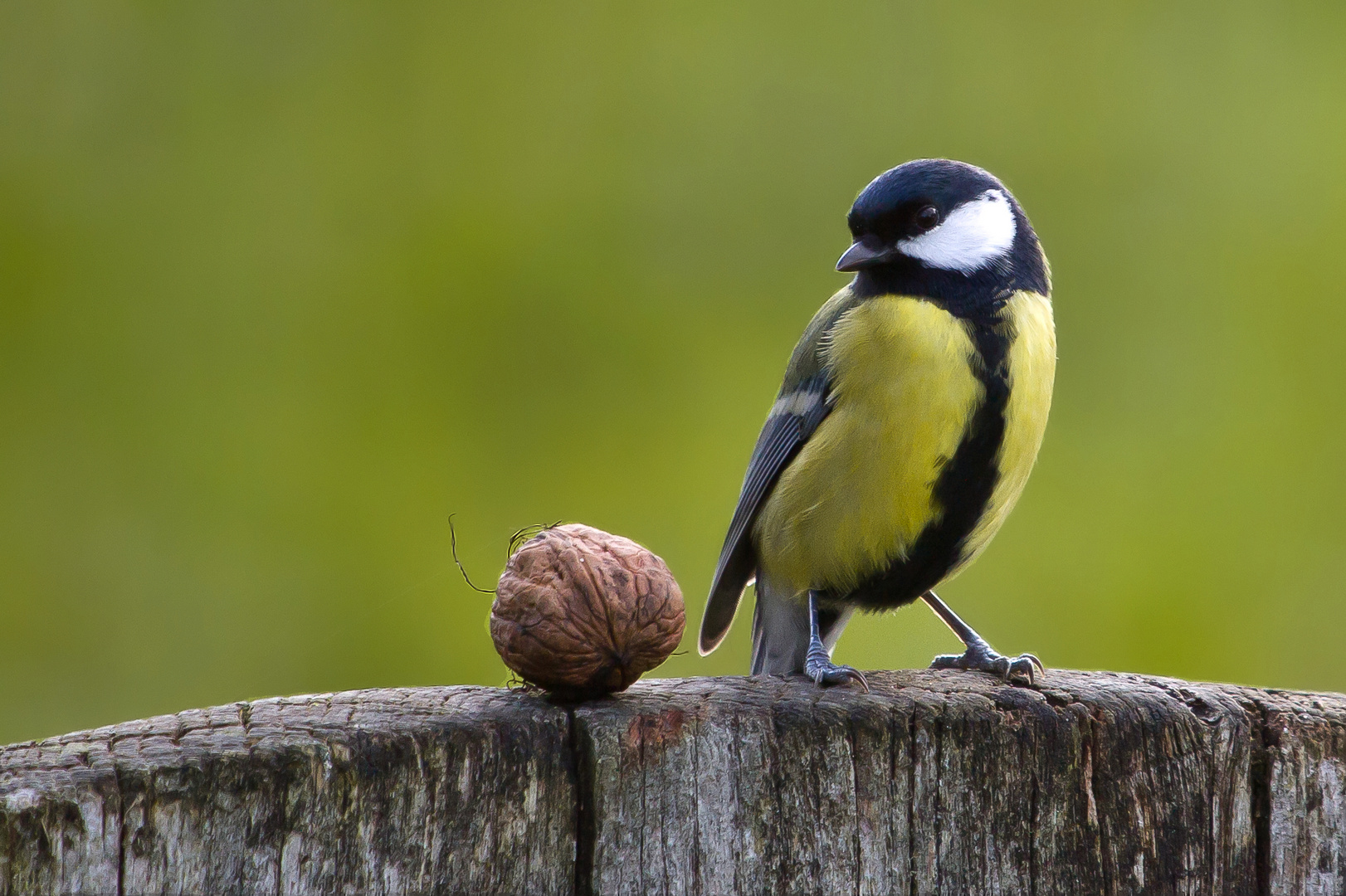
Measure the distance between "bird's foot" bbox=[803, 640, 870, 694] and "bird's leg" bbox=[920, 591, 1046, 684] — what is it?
0.21 metres

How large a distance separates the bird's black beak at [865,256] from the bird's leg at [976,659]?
72cm

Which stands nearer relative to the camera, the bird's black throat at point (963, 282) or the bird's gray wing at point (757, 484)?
the bird's black throat at point (963, 282)

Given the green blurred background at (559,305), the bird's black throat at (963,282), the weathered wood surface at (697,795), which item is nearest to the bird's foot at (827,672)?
the weathered wood surface at (697,795)

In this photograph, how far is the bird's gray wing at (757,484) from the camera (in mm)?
2338

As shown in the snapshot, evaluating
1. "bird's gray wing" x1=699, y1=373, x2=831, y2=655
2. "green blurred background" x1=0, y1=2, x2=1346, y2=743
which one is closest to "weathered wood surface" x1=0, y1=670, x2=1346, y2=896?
"bird's gray wing" x1=699, y1=373, x2=831, y2=655

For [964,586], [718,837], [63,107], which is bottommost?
[718,837]

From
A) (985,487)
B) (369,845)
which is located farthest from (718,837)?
(985,487)

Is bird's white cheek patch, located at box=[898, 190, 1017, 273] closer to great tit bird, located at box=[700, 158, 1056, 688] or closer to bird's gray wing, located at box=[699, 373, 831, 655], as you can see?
great tit bird, located at box=[700, 158, 1056, 688]

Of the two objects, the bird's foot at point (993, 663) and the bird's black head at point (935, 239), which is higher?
the bird's black head at point (935, 239)

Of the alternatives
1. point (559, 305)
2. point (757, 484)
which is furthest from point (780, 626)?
point (559, 305)

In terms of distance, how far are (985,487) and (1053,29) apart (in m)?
2.54

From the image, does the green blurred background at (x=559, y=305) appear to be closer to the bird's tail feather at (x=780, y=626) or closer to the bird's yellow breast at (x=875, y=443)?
the bird's tail feather at (x=780, y=626)

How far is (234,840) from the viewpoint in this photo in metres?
1.31

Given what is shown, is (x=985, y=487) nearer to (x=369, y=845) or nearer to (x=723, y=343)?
(x=369, y=845)
